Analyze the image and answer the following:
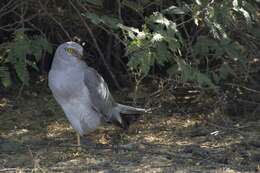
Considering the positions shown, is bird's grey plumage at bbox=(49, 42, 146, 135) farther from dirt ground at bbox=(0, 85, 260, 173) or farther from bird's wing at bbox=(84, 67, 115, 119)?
dirt ground at bbox=(0, 85, 260, 173)

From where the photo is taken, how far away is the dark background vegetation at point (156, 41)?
577 cm

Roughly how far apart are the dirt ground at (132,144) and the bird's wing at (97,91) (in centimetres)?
32

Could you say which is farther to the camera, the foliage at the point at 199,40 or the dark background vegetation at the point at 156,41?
the dark background vegetation at the point at 156,41

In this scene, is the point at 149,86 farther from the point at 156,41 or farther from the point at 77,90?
the point at 156,41

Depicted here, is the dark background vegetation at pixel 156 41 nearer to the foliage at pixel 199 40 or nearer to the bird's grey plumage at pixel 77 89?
the foliage at pixel 199 40

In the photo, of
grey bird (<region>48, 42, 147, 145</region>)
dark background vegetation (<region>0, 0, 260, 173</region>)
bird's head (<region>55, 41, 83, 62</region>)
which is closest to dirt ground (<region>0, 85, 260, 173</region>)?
dark background vegetation (<region>0, 0, 260, 173</region>)

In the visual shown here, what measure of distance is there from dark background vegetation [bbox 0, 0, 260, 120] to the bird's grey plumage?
0.91ft

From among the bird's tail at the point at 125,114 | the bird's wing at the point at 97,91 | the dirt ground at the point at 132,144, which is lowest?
the dirt ground at the point at 132,144

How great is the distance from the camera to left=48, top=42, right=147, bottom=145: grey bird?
20.3ft

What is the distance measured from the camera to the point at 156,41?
5.53m

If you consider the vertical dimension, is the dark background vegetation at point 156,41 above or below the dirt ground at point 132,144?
above

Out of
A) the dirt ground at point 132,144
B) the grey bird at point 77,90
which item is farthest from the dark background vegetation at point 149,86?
the grey bird at point 77,90

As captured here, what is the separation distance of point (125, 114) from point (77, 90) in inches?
34.2

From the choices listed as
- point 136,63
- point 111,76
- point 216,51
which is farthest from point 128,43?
point 111,76
